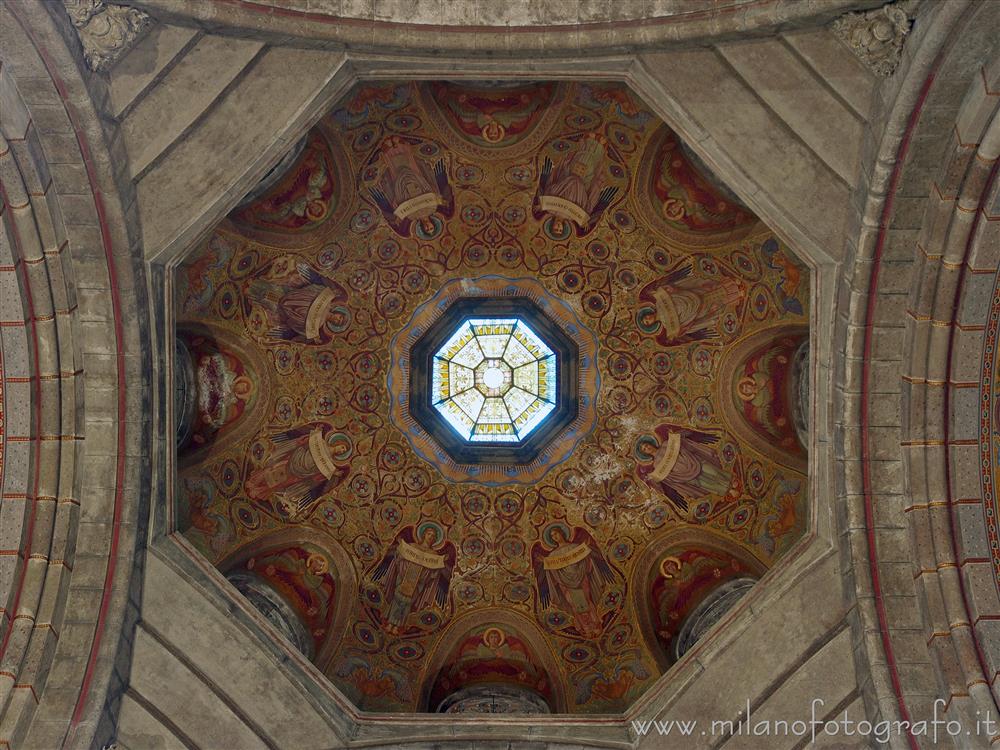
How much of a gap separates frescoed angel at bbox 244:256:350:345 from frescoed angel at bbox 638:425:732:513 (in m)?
4.51

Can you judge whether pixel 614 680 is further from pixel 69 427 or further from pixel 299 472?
pixel 69 427

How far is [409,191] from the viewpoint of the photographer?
13.7 meters

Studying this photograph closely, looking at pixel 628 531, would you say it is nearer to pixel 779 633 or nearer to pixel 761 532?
pixel 761 532

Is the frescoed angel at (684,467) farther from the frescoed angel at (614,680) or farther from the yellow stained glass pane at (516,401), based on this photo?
the frescoed angel at (614,680)

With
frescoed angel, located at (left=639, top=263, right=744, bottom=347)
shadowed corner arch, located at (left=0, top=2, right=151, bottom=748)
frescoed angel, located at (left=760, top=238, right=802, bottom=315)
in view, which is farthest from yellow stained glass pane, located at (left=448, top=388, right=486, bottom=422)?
shadowed corner arch, located at (left=0, top=2, right=151, bottom=748)

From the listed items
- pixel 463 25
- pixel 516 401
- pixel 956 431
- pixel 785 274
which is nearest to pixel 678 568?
pixel 516 401

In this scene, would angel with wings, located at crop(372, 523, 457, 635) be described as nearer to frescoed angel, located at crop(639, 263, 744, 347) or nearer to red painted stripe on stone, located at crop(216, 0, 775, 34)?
frescoed angel, located at crop(639, 263, 744, 347)

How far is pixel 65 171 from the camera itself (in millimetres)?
10164

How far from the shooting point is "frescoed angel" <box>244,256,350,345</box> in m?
13.5

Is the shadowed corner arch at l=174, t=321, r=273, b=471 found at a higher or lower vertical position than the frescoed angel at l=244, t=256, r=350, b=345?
lower

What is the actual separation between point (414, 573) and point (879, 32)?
860cm

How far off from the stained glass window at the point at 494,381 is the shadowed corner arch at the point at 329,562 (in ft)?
7.79

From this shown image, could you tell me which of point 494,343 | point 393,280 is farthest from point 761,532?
point 393,280

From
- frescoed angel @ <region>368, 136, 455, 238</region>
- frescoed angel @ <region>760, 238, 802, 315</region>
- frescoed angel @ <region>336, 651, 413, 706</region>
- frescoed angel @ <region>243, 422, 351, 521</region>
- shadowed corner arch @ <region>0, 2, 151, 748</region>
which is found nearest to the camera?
shadowed corner arch @ <region>0, 2, 151, 748</region>
